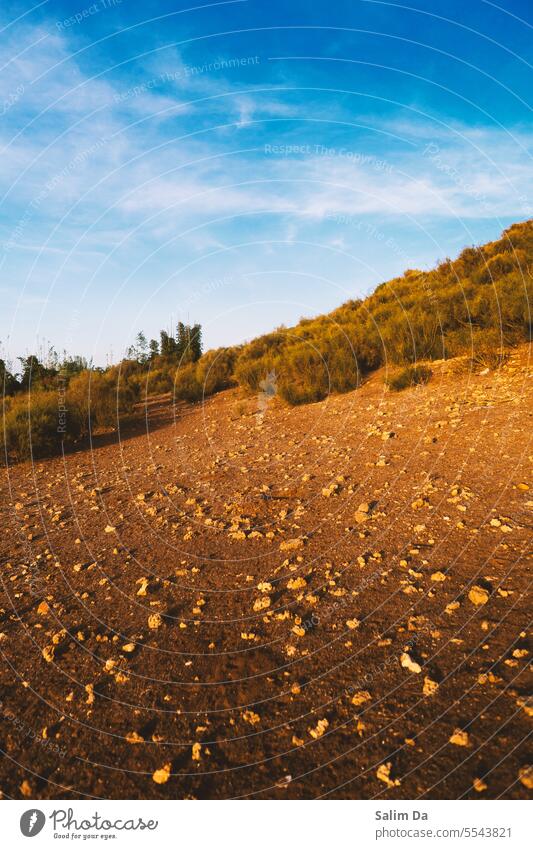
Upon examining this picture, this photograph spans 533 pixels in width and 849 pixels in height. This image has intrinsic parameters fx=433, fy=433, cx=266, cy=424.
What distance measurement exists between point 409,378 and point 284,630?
7.88m

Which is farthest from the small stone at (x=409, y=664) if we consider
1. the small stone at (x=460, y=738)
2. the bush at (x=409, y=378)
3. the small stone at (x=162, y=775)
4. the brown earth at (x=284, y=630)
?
the bush at (x=409, y=378)

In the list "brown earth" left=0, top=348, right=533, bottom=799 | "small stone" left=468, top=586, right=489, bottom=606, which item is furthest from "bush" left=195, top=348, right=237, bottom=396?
"small stone" left=468, top=586, right=489, bottom=606

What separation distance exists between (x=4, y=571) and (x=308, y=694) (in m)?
3.61

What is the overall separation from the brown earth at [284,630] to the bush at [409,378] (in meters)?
3.23

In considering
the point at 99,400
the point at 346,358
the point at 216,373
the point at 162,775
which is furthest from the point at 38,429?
the point at 162,775

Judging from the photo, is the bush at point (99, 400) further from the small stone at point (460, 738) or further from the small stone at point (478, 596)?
the small stone at point (460, 738)

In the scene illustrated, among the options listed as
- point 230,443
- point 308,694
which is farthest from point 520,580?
point 230,443

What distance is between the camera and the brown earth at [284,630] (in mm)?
2152

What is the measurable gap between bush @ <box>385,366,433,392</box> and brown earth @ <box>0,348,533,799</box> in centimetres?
323

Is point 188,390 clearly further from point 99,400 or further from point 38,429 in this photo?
point 38,429

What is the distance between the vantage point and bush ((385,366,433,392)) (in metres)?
9.90

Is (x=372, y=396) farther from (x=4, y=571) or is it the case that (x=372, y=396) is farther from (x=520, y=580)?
(x=4, y=571)

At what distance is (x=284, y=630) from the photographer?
315cm

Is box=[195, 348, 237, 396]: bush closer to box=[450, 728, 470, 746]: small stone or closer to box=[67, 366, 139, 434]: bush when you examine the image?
box=[67, 366, 139, 434]: bush
